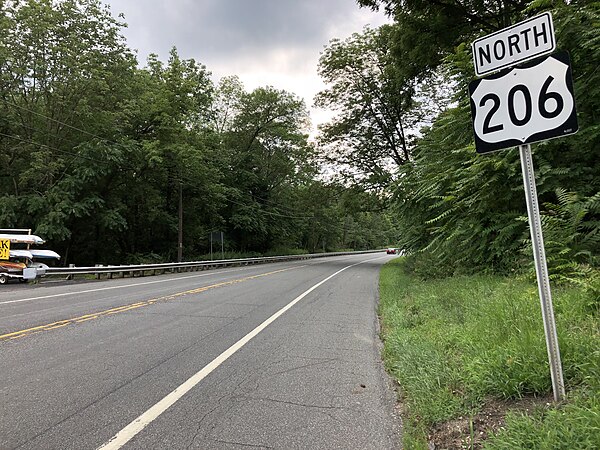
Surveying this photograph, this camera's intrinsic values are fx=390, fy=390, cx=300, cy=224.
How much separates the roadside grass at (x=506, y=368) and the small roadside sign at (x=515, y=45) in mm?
2467

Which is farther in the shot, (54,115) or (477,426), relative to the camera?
(54,115)

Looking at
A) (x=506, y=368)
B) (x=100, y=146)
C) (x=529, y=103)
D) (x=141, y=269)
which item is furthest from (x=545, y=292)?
(x=100, y=146)

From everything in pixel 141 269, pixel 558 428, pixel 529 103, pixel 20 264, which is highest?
pixel 529 103

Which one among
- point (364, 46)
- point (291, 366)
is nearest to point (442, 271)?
point (291, 366)

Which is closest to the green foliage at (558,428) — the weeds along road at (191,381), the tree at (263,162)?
the weeds along road at (191,381)

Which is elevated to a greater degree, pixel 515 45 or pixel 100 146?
pixel 100 146

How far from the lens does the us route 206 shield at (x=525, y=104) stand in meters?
2.94

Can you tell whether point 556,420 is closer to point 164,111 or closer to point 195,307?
point 195,307

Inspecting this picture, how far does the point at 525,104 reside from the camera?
3.16m

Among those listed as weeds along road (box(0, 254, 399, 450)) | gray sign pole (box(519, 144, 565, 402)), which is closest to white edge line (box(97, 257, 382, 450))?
weeds along road (box(0, 254, 399, 450))

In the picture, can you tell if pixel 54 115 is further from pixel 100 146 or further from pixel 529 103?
pixel 529 103

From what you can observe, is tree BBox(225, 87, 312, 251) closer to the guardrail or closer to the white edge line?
the guardrail

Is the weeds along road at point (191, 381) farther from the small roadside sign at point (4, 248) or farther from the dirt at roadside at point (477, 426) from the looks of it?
the small roadside sign at point (4, 248)

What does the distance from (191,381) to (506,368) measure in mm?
3301
